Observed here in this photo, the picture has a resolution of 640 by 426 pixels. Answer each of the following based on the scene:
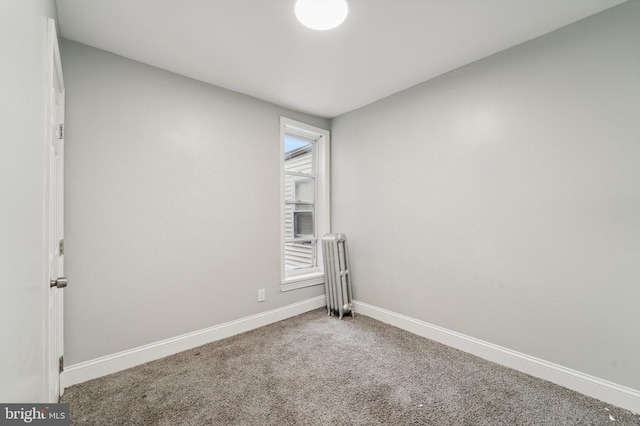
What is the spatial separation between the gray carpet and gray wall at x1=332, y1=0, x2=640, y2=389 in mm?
330

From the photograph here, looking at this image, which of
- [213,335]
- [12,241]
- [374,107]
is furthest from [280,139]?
[12,241]

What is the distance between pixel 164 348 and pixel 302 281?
152cm

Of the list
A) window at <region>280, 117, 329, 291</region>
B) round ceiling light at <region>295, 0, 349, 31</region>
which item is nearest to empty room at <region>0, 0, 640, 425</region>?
round ceiling light at <region>295, 0, 349, 31</region>

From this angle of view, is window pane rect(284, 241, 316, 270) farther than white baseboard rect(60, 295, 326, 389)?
Yes

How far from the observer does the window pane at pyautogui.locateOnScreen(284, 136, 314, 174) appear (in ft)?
11.7

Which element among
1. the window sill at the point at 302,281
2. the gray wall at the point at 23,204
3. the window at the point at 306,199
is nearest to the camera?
the gray wall at the point at 23,204

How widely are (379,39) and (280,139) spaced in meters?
1.51

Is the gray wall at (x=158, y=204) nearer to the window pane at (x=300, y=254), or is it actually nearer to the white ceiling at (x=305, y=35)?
the white ceiling at (x=305, y=35)

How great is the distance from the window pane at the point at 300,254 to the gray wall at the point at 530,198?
42.4 inches

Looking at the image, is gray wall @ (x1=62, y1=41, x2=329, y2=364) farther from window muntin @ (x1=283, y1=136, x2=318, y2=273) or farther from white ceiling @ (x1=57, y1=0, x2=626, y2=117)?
window muntin @ (x1=283, y1=136, x2=318, y2=273)

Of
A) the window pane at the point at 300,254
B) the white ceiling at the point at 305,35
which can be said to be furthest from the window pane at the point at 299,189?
the white ceiling at the point at 305,35

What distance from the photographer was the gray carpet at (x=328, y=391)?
1.59m

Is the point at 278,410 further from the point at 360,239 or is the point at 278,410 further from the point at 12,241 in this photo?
the point at 360,239

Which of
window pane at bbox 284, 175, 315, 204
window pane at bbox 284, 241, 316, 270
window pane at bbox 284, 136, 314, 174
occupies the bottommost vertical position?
window pane at bbox 284, 241, 316, 270
